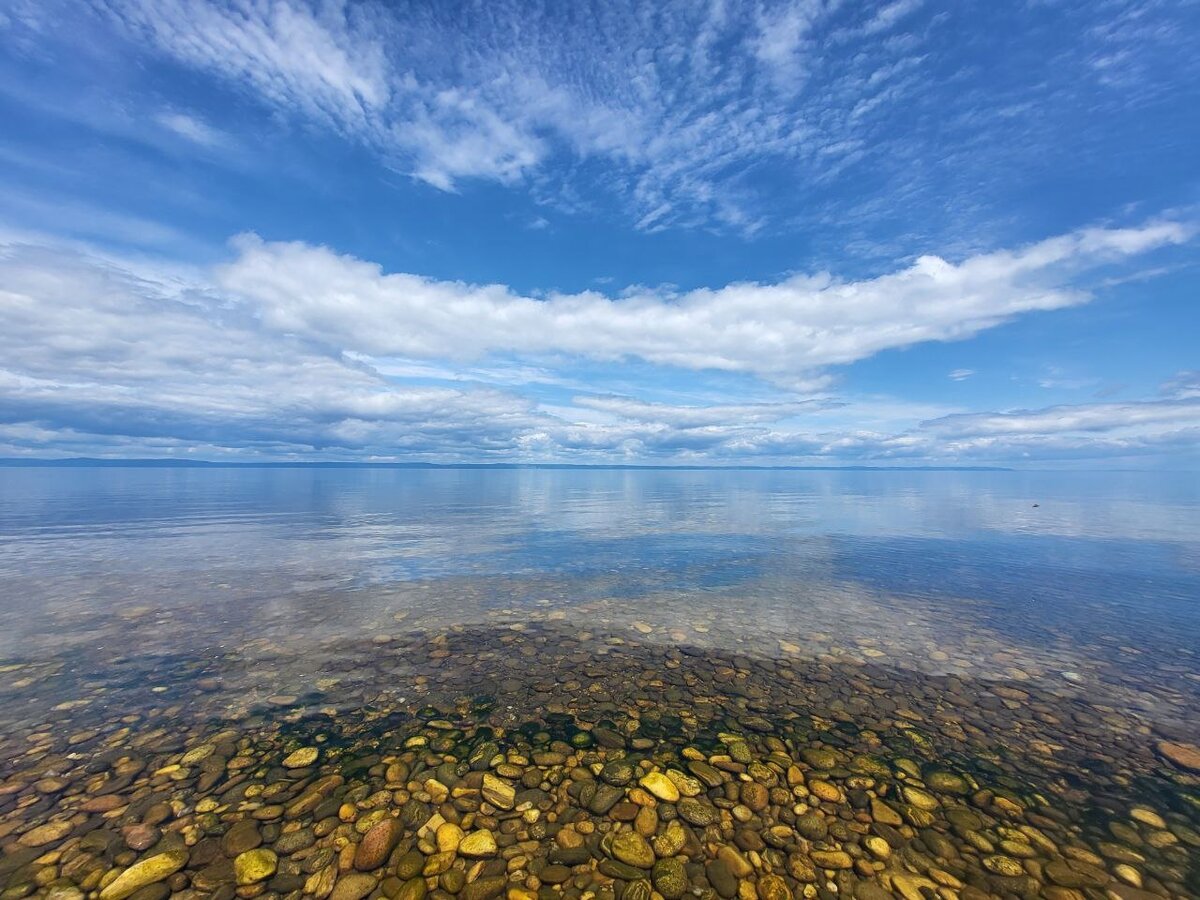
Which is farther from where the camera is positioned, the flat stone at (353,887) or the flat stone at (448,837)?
the flat stone at (448,837)

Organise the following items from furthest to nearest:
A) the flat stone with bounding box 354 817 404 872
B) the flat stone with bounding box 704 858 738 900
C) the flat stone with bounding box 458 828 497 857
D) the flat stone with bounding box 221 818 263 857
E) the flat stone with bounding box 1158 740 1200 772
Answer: the flat stone with bounding box 1158 740 1200 772 < the flat stone with bounding box 458 828 497 857 < the flat stone with bounding box 221 818 263 857 < the flat stone with bounding box 354 817 404 872 < the flat stone with bounding box 704 858 738 900

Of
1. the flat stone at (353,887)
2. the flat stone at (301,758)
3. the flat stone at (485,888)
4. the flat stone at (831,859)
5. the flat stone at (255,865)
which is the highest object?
the flat stone at (831,859)

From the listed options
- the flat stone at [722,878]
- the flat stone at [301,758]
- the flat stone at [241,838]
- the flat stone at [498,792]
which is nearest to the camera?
the flat stone at [722,878]

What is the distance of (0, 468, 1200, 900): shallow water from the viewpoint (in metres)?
7.08

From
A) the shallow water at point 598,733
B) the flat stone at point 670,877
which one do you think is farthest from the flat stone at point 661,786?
the flat stone at point 670,877

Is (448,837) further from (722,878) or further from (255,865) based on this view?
(722,878)

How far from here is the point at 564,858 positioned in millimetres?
7195

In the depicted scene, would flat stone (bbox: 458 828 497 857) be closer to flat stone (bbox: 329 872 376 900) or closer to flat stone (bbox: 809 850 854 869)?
flat stone (bbox: 329 872 376 900)

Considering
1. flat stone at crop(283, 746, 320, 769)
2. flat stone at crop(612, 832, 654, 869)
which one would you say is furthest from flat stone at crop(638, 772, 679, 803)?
flat stone at crop(283, 746, 320, 769)

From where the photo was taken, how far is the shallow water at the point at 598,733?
7.08 metres

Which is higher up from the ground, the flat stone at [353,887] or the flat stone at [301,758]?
the flat stone at [301,758]

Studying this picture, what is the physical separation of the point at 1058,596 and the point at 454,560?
32.1 metres

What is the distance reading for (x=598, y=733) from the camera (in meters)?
10.6

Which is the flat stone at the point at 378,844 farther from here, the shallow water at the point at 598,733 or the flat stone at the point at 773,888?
the flat stone at the point at 773,888
